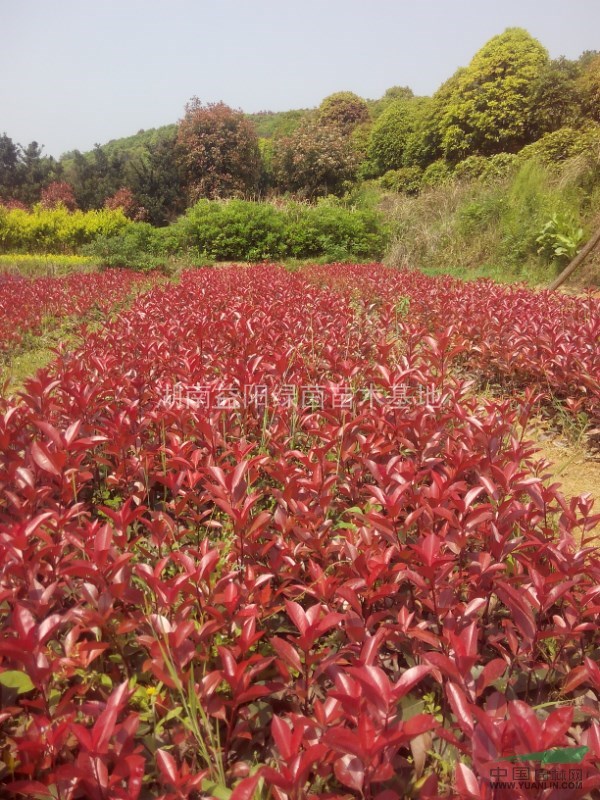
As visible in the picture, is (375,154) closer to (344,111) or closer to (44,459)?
(344,111)

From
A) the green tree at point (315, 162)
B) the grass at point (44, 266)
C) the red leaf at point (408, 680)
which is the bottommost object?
the red leaf at point (408, 680)

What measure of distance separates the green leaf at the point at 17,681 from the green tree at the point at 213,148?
2346 centimetres

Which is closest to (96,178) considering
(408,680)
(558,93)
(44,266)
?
(44,266)

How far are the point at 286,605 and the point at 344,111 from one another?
4069 cm

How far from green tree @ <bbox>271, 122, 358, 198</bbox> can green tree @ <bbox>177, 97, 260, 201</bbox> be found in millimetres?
2008

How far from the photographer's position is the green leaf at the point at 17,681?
52.4 inches

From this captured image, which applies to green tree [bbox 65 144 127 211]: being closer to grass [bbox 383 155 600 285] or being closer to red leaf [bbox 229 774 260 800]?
grass [bbox 383 155 600 285]

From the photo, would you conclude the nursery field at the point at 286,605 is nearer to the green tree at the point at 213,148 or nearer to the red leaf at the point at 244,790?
the red leaf at the point at 244,790

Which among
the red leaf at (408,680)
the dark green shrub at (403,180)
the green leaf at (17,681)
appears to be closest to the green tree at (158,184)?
the dark green shrub at (403,180)

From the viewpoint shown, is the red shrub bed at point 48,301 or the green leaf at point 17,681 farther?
the red shrub bed at point 48,301

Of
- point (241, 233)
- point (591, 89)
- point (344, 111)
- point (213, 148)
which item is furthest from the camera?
point (344, 111)

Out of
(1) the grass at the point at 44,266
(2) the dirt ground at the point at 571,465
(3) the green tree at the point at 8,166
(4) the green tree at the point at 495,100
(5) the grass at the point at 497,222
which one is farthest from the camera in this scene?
(3) the green tree at the point at 8,166

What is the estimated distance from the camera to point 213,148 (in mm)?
23250

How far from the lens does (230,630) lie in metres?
1.48
